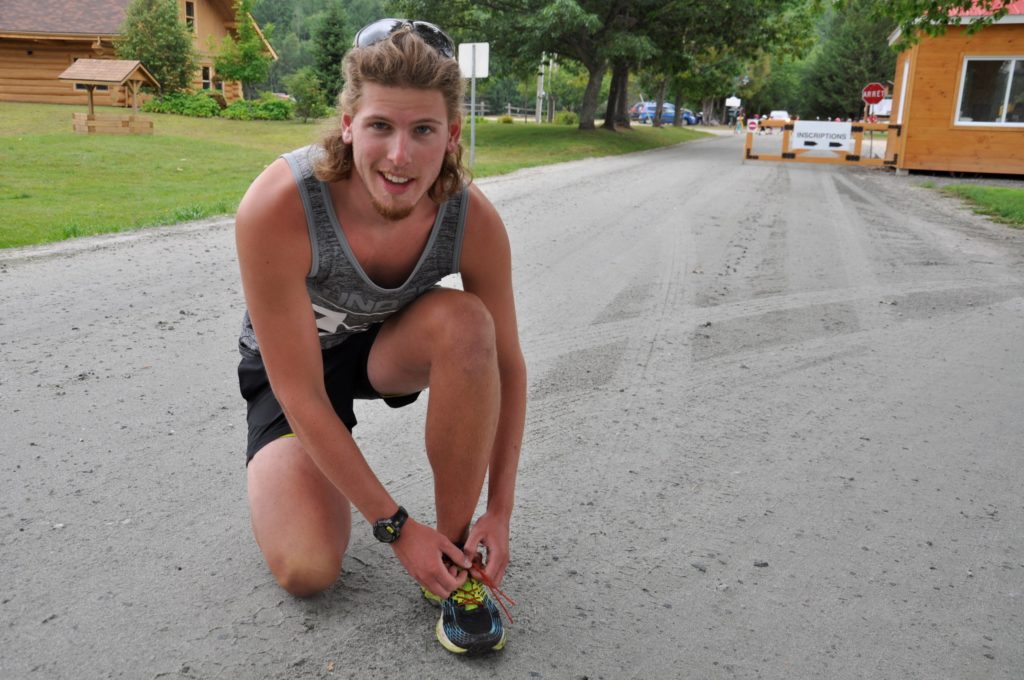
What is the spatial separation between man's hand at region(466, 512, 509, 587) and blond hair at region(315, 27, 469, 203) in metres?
0.89

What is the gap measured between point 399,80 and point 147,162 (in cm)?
1646

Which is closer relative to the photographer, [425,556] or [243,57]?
[425,556]

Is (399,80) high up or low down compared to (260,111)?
down

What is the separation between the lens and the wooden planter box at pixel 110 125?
21656 mm

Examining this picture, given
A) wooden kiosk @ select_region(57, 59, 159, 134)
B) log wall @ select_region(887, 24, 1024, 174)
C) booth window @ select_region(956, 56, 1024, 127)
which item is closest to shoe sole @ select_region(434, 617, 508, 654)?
log wall @ select_region(887, 24, 1024, 174)

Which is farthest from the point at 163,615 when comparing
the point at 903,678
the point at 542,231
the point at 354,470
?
the point at 542,231

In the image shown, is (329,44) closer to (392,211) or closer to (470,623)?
(392,211)

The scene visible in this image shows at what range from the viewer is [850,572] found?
103 inches

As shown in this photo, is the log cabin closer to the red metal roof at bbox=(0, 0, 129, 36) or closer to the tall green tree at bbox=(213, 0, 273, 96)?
the red metal roof at bbox=(0, 0, 129, 36)

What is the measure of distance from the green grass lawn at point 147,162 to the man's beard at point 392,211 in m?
0.28

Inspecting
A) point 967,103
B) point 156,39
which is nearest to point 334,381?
point 967,103

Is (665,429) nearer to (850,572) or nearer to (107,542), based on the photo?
(850,572)

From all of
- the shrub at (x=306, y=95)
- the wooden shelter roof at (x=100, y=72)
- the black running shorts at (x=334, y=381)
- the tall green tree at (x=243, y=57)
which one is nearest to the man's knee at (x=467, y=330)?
the black running shorts at (x=334, y=381)

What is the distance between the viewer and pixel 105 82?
23.3 meters
